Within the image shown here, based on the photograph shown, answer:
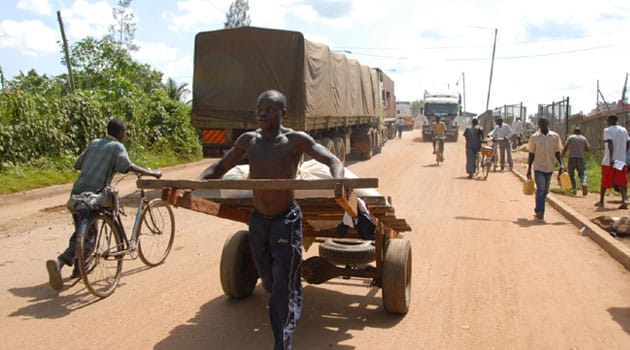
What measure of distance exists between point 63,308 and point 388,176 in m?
13.2

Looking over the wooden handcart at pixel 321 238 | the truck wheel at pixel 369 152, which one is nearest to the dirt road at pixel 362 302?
the wooden handcart at pixel 321 238

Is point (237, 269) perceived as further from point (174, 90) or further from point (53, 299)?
point (174, 90)

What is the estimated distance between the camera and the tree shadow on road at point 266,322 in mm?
4652

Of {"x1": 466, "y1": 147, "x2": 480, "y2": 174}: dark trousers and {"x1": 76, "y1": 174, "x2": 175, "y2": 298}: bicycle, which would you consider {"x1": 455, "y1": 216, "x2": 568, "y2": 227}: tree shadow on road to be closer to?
{"x1": 76, "y1": 174, "x2": 175, "y2": 298}: bicycle

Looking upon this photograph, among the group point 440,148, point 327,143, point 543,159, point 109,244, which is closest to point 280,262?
point 109,244

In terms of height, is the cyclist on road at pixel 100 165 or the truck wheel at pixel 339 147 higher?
the cyclist on road at pixel 100 165

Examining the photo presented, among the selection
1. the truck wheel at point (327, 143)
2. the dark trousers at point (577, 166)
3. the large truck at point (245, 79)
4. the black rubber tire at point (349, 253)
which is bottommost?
the dark trousers at point (577, 166)

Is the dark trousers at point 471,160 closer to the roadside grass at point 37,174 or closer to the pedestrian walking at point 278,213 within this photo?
the roadside grass at point 37,174

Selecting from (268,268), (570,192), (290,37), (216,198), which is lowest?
(570,192)

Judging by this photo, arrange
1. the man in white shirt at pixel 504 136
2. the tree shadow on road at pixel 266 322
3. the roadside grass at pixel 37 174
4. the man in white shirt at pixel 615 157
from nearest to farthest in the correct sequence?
1. the tree shadow on road at pixel 266 322
2. the man in white shirt at pixel 615 157
3. the roadside grass at pixel 37 174
4. the man in white shirt at pixel 504 136

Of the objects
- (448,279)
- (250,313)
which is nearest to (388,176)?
(448,279)

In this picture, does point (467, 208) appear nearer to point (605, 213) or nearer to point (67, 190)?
point (605, 213)

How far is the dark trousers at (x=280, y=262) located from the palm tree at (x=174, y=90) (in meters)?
31.4

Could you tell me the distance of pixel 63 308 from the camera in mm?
5488
